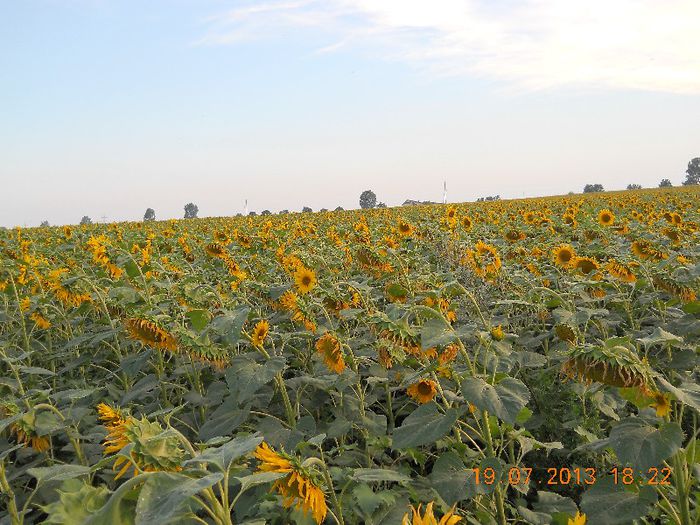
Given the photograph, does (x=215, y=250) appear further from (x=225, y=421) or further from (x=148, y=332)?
(x=225, y=421)

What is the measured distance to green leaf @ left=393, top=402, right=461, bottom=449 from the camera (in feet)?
6.18

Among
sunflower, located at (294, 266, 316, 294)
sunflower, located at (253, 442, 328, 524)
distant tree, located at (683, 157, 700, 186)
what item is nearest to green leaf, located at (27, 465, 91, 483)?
sunflower, located at (253, 442, 328, 524)

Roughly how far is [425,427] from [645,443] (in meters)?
0.70

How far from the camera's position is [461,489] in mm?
1889

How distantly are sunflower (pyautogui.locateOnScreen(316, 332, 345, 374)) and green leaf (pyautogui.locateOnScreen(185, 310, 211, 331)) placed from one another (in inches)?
22.3

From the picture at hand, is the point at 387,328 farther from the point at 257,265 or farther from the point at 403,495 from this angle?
the point at 257,265

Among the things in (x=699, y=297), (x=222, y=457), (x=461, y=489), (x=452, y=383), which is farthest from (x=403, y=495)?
(x=699, y=297)

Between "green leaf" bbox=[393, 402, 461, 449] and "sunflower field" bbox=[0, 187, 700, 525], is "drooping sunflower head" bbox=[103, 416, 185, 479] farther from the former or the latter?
"green leaf" bbox=[393, 402, 461, 449]

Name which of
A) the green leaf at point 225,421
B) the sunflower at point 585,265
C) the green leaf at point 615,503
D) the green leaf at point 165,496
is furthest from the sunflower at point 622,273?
the green leaf at point 165,496

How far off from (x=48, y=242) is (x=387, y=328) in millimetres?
10952

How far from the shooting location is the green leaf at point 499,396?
1.72 metres

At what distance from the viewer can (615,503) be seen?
5.83ft

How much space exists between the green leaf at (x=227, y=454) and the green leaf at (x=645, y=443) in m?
1.14
